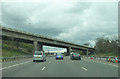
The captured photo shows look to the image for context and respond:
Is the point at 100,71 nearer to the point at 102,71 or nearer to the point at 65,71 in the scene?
the point at 102,71

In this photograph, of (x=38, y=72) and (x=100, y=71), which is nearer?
(x=38, y=72)

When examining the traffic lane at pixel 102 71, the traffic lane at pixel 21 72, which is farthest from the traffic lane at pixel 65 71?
the traffic lane at pixel 21 72

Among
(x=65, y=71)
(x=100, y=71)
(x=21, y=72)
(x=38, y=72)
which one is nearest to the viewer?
(x=21, y=72)

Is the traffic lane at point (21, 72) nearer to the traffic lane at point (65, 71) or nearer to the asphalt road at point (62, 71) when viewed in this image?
the asphalt road at point (62, 71)

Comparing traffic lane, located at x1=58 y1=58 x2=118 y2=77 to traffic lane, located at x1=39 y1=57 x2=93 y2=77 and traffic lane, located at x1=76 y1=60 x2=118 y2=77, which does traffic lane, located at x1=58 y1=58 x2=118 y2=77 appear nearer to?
traffic lane, located at x1=76 y1=60 x2=118 y2=77

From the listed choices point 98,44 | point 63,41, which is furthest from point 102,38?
point 63,41

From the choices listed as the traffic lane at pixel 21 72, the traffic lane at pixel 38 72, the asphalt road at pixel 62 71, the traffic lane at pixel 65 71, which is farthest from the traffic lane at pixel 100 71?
the traffic lane at pixel 21 72

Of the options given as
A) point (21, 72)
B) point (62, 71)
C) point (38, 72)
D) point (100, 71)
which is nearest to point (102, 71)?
point (100, 71)

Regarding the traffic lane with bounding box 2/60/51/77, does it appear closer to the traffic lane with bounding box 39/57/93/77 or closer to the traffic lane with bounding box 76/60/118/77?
the traffic lane with bounding box 39/57/93/77

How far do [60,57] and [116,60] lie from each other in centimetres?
1549

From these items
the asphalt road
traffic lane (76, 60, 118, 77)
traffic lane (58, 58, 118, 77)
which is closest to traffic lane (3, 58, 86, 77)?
the asphalt road

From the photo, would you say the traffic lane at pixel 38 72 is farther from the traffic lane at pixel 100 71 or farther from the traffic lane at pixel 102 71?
the traffic lane at pixel 102 71

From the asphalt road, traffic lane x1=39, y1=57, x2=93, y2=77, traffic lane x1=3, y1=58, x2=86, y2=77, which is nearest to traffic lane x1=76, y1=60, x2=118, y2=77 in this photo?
the asphalt road

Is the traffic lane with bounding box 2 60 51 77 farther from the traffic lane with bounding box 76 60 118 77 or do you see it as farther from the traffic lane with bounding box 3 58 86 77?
the traffic lane with bounding box 76 60 118 77
